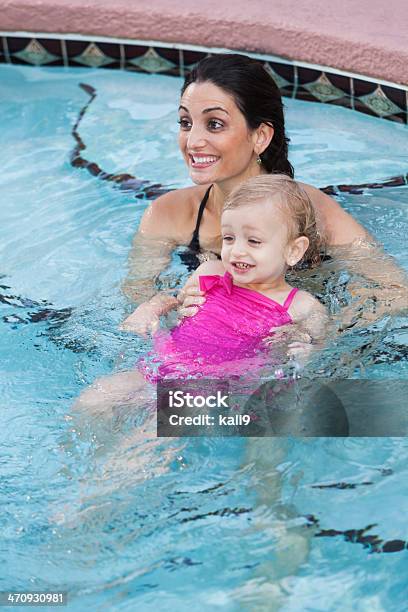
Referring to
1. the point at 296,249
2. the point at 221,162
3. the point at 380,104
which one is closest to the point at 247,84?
the point at 221,162

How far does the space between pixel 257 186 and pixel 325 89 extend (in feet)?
10.2

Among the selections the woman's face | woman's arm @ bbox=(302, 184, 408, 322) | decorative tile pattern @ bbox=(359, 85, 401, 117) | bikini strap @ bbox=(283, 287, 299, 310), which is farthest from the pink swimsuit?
decorative tile pattern @ bbox=(359, 85, 401, 117)

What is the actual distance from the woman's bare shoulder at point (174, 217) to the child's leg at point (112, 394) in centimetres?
107

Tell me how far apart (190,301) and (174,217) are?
0.79 meters

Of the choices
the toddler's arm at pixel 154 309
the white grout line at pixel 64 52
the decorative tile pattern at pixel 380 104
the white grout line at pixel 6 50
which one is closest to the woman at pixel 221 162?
the toddler's arm at pixel 154 309

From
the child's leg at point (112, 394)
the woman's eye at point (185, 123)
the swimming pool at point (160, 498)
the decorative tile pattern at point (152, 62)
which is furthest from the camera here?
the decorative tile pattern at point (152, 62)

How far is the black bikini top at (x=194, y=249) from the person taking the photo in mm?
4398

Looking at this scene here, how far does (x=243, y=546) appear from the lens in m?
3.01

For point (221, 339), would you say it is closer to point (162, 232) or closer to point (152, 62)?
point (162, 232)

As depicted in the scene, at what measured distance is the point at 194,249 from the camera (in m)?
4.44

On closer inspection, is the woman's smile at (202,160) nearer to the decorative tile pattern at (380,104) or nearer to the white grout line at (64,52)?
the decorative tile pattern at (380,104)

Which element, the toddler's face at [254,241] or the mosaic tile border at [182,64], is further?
the mosaic tile border at [182,64]

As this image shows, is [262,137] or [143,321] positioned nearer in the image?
[143,321]

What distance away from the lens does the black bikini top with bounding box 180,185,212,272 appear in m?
4.40
